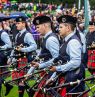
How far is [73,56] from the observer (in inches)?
272

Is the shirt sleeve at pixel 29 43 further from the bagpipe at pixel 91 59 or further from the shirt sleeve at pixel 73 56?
the shirt sleeve at pixel 73 56

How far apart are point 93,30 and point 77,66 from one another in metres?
6.43

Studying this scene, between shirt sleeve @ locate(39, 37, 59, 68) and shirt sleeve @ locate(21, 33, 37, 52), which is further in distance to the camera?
shirt sleeve @ locate(21, 33, 37, 52)

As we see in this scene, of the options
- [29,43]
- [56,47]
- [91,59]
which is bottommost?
[91,59]

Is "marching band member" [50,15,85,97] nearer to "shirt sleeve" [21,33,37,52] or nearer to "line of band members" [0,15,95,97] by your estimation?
"line of band members" [0,15,95,97]

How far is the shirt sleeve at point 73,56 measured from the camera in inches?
273

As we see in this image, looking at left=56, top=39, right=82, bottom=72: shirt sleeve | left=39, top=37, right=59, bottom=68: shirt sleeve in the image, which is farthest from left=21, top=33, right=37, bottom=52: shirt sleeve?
left=56, top=39, right=82, bottom=72: shirt sleeve

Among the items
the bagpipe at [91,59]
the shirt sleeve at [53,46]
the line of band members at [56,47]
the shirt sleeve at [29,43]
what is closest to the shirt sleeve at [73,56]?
the line of band members at [56,47]

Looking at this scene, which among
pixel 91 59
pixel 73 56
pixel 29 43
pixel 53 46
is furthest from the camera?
pixel 91 59

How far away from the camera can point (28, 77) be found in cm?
805

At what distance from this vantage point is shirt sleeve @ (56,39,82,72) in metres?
6.92

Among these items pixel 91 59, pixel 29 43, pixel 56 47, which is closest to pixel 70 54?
pixel 56 47

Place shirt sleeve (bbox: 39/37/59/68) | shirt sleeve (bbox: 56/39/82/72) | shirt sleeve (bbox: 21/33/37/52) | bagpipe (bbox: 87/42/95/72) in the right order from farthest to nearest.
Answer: bagpipe (bbox: 87/42/95/72), shirt sleeve (bbox: 21/33/37/52), shirt sleeve (bbox: 39/37/59/68), shirt sleeve (bbox: 56/39/82/72)

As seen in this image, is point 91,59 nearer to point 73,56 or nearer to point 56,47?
point 56,47
